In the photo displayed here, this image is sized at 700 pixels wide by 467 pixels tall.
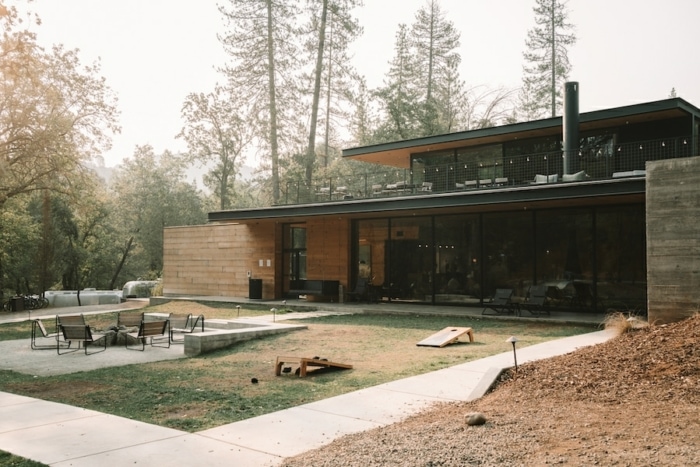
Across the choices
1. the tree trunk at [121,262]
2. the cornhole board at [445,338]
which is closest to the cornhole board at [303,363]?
the cornhole board at [445,338]

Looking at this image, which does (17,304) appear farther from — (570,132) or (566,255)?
(570,132)

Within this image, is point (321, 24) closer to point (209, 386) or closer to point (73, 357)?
point (73, 357)

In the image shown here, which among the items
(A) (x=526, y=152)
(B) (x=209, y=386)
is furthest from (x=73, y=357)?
(A) (x=526, y=152)

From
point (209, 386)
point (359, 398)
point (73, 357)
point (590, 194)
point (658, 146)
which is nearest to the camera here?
point (359, 398)

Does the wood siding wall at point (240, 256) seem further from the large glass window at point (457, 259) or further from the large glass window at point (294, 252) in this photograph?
the large glass window at point (457, 259)

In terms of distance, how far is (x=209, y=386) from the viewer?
8.09 meters

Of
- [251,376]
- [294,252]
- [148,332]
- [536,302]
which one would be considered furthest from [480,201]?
[251,376]

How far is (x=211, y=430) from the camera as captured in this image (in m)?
5.79

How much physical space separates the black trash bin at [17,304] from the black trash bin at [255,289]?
33.4 ft

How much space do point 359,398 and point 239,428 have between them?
175 cm

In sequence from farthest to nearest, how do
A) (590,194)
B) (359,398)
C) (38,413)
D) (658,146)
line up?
(658,146)
(590,194)
(359,398)
(38,413)

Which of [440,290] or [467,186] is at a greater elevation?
[467,186]

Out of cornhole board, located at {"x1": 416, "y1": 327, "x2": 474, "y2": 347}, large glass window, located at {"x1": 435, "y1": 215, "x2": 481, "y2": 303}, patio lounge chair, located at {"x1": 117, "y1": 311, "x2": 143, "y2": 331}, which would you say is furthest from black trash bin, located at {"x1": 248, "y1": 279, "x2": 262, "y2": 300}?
cornhole board, located at {"x1": 416, "y1": 327, "x2": 474, "y2": 347}

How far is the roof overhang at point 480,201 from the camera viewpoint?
48.1 feet
